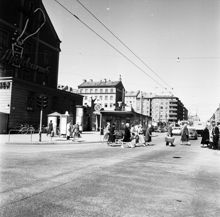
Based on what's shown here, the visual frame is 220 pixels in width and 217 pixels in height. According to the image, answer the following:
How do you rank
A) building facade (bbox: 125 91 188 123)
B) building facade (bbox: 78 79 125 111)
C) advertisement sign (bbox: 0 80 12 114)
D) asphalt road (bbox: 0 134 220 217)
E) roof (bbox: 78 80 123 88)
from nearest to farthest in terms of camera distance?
asphalt road (bbox: 0 134 220 217), advertisement sign (bbox: 0 80 12 114), building facade (bbox: 78 79 125 111), roof (bbox: 78 80 123 88), building facade (bbox: 125 91 188 123)

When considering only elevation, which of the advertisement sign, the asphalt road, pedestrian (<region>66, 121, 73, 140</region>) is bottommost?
the asphalt road

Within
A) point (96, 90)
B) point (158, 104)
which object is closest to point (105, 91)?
point (96, 90)

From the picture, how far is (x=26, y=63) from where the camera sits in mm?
38438

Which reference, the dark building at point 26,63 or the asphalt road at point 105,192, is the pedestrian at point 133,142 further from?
the dark building at point 26,63

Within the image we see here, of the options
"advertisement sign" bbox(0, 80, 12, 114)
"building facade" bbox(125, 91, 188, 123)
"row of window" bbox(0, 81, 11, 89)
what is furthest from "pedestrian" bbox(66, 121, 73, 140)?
"building facade" bbox(125, 91, 188, 123)

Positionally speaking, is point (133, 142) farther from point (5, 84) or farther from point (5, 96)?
point (5, 84)

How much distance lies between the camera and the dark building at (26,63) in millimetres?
31531

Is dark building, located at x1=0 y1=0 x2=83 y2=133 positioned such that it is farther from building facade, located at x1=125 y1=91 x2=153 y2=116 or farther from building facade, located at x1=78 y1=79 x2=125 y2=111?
building facade, located at x1=125 y1=91 x2=153 y2=116

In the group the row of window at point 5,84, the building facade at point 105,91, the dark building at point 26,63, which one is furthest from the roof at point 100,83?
the row of window at point 5,84

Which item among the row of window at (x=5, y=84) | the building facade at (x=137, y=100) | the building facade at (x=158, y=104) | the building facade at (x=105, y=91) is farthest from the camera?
the building facade at (x=158, y=104)

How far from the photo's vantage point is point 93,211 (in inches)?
185

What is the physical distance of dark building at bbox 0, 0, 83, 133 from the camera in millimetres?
31531

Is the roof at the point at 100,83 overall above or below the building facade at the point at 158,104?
above

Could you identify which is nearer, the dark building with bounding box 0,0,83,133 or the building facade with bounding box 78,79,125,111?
the dark building with bounding box 0,0,83,133
